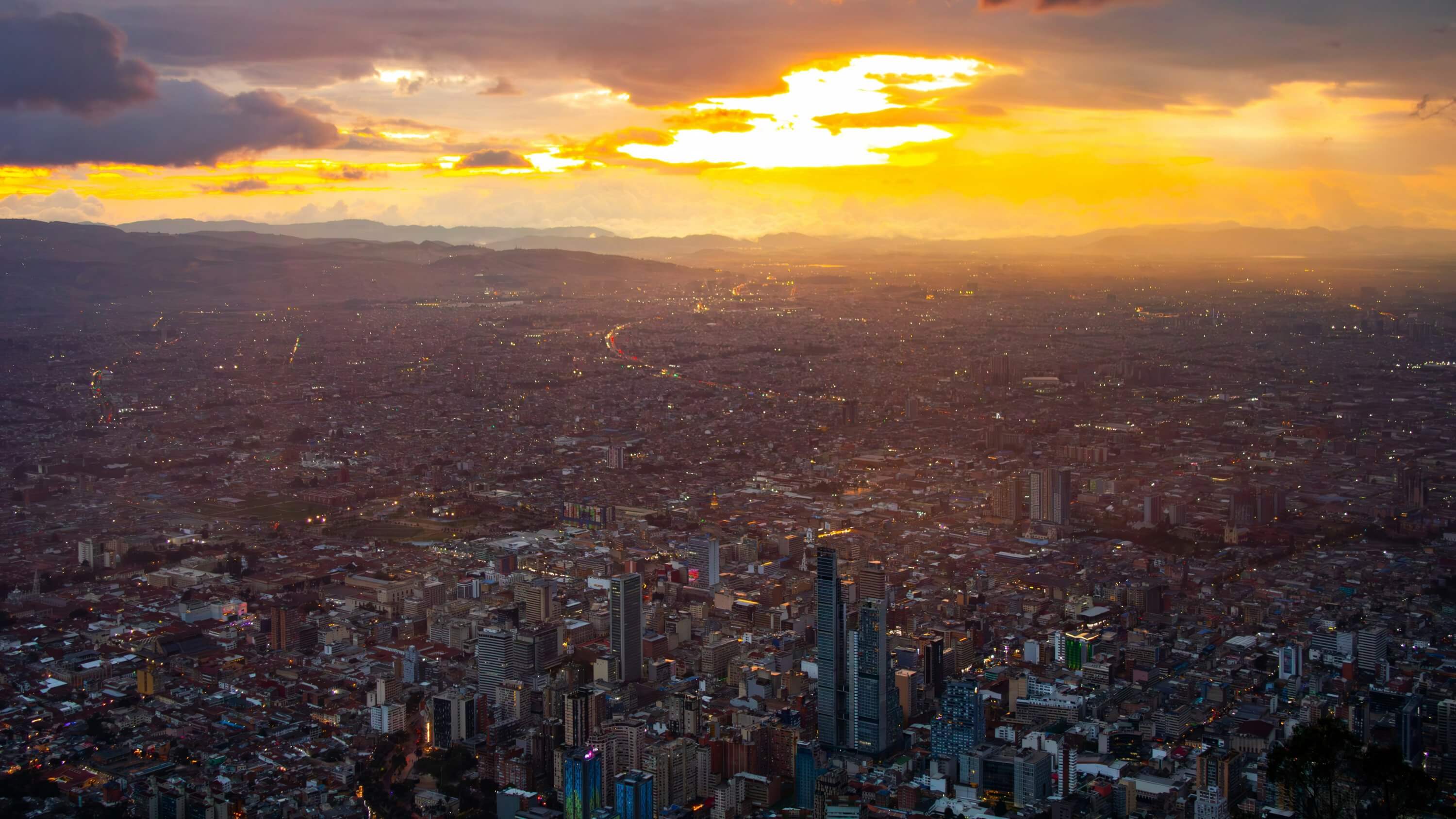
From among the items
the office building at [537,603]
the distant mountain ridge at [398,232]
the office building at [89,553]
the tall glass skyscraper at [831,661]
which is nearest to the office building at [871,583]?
the tall glass skyscraper at [831,661]

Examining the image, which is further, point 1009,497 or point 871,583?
point 1009,497

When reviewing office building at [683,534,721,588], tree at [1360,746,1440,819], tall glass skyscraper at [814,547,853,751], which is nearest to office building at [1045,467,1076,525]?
office building at [683,534,721,588]

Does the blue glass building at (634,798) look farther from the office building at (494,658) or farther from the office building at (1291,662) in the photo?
the office building at (1291,662)

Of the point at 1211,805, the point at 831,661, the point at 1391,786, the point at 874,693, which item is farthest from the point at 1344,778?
the point at 831,661

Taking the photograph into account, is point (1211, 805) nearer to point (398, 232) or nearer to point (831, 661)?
point (831, 661)

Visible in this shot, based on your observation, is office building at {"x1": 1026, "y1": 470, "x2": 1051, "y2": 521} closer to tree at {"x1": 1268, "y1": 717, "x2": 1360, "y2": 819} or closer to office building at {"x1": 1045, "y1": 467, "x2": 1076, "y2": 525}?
office building at {"x1": 1045, "y1": 467, "x2": 1076, "y2": 525}

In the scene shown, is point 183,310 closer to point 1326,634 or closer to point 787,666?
point 787,666
